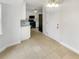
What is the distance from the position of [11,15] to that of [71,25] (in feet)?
9.37

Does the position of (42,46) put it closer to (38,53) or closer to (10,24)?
(38,53)

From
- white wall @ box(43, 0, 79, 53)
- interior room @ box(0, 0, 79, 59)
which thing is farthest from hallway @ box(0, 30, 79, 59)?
white wall @ box(43, 0, 79, 53)

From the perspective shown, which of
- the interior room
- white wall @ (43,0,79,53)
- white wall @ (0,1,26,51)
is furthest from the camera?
white wall @ (0,1,26,51)

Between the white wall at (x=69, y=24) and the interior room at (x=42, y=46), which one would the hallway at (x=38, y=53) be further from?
the white wall at (x=69, y=24)

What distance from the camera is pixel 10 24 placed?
17.8ft

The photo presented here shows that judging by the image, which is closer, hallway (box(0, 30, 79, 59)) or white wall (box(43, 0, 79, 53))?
hallway (box(0, 30, 79, 59))

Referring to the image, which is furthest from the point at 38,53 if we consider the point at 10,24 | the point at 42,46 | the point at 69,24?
the point at 10,24

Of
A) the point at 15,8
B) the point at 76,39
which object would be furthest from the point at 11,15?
the point at 76,39

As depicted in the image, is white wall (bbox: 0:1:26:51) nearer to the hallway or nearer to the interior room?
the interior room

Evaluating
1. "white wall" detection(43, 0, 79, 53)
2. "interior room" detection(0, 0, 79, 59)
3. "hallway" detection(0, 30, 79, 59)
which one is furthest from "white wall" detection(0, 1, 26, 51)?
"white wall" detection(43, 0, 79, 53)

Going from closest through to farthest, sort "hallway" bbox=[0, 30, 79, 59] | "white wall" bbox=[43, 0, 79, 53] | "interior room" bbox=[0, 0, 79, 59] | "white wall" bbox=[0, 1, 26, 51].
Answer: "hallway" bbox=[0, 30, 79, 59] < "interior room" bbox=[0, 0, 79, 59] < "white wall" bbox=[43, 0, 79, 53] < "white wall" bbox=[0, 1, 26, 51]

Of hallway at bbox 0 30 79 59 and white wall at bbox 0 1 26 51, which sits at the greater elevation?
white wall at bbox 0 1 26 51

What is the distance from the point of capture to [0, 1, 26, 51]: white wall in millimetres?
4973

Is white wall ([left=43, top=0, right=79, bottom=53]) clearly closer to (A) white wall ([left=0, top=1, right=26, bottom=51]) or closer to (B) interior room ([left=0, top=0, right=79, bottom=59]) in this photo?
(B) interior room ([left=0, top=0, right=79, bottom=59])
